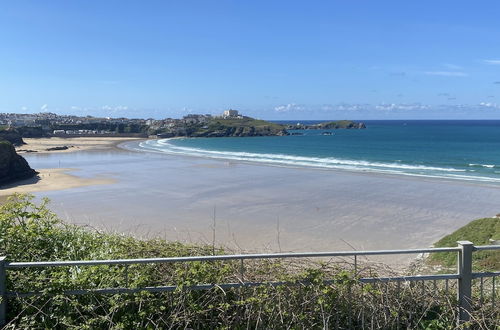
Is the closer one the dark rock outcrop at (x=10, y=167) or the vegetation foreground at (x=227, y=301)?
the vegetation foreground at (x=227, y=301)

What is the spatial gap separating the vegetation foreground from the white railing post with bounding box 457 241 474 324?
0.27 ft

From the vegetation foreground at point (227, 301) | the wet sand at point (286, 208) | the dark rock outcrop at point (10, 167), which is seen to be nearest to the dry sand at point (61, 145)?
the dark rock outcrop at point (10, 167)

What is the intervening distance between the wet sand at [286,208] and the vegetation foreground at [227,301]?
20.5 ft

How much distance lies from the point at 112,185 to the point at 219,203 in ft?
38.8

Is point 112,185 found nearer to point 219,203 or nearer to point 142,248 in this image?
point 219,203

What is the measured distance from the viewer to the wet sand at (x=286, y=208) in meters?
17.4

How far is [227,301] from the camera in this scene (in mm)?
4633

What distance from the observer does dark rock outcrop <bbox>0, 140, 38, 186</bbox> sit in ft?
120

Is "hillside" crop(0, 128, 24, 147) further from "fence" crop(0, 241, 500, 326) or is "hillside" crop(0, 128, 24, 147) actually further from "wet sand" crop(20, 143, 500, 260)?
"fence" crop(0, 241, 500, 326)

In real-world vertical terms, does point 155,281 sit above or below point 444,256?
above

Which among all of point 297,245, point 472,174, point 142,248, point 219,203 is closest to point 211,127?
point 472,174

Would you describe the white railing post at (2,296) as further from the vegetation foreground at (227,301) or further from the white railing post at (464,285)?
the white railing post at (464,285)

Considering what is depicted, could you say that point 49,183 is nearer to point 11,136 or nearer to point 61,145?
point 61,145

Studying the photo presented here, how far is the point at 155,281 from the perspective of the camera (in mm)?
4746
